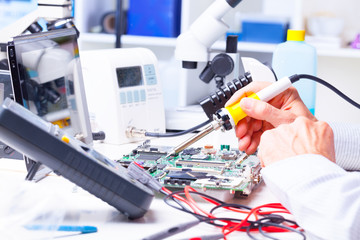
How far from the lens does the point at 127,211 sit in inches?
32.9

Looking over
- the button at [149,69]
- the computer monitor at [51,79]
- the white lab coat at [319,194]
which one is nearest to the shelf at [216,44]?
the button at [149,69]

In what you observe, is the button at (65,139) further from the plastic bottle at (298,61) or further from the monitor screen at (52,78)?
the plastic bottle at (298,61)

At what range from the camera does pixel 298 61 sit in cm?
144

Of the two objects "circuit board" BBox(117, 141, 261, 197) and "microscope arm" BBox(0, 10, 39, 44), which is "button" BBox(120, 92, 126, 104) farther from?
"microscope arm" BBox(0, 10, 39, 44)

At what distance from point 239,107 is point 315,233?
12.8 inches

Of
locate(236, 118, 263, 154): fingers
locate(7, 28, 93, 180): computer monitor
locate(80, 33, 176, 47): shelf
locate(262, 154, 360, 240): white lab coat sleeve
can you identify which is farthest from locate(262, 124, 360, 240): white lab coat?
locate(80, 33, 176, 47): shelf

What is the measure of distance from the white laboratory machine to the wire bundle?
50cm

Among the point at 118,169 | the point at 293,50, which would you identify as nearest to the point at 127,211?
the point at 118,169

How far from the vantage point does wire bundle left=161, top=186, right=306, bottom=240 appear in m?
0.81

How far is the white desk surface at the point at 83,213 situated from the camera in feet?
2.36

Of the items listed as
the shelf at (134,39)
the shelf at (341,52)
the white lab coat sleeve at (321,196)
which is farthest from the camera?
the shelf at (134,39)

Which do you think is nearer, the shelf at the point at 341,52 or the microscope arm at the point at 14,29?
the microscope arm at the point at 14,29

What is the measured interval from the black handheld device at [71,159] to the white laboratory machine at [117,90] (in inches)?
21.5

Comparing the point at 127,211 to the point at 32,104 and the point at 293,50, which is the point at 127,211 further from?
the point at 293,50
